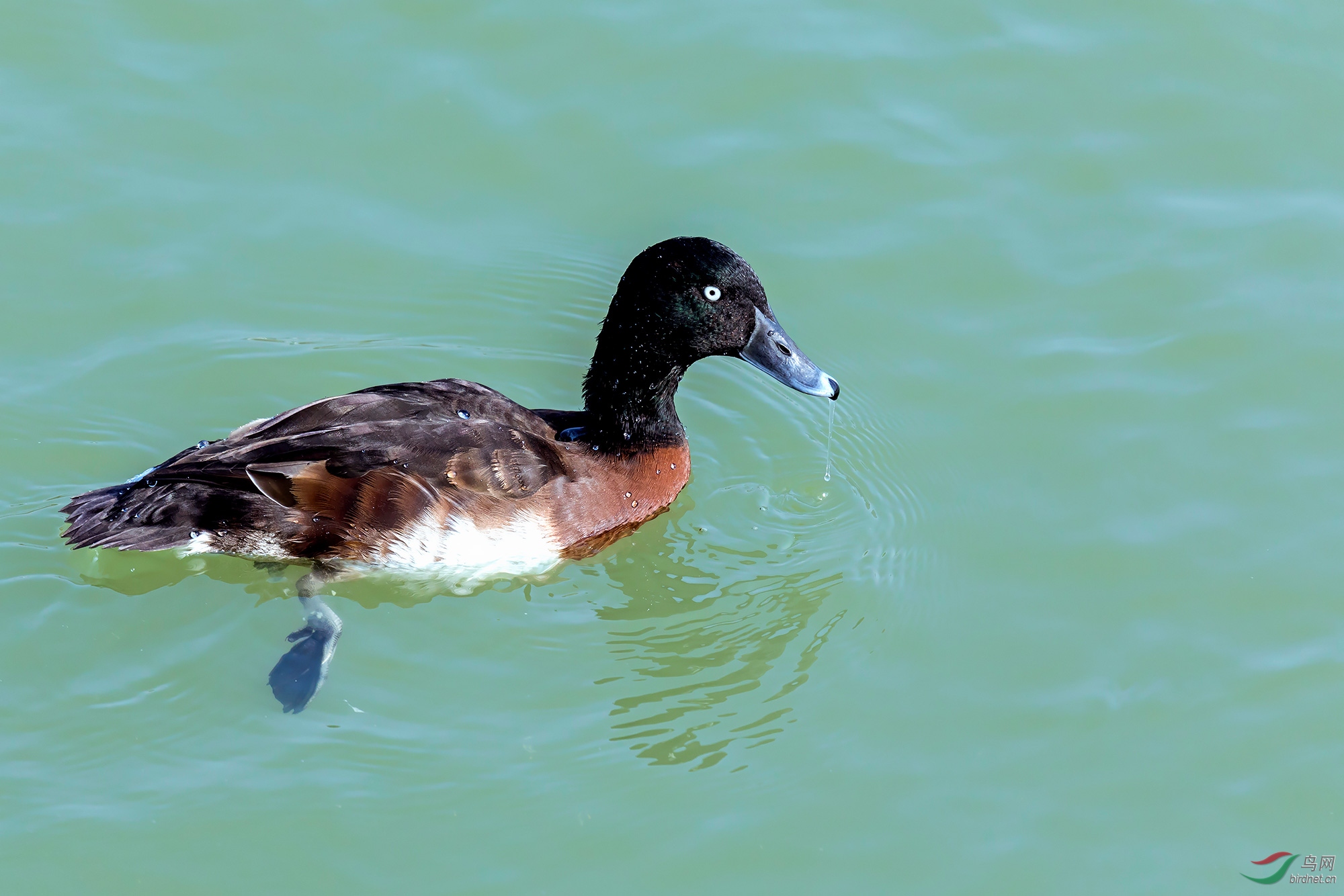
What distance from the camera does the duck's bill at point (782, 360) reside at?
6.73 metres

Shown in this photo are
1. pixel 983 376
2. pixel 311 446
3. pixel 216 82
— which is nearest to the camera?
pixel 311 446

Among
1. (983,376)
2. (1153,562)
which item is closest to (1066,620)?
(1153,562)

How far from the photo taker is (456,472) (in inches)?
242

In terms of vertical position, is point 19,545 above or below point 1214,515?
below

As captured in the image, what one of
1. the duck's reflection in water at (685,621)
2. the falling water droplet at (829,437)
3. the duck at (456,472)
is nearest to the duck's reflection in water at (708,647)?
the duck's reflection in water at (685,621)

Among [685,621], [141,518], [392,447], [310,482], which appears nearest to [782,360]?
[685,621]

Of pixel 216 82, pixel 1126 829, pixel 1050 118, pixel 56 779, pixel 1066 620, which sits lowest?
pixel 56 779

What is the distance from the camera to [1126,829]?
5.25 metres

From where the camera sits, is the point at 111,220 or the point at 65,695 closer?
the point at 65,695

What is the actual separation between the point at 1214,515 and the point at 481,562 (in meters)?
3.68

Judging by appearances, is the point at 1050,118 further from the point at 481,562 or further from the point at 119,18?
the point at 119,18

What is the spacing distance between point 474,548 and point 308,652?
903 millimetres

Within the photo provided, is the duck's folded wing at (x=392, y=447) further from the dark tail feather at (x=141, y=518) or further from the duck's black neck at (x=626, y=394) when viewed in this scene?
the duck's black neck at (x=626, y=394)

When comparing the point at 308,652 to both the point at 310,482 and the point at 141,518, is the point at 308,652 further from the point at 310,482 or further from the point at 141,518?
the point at 141,518
